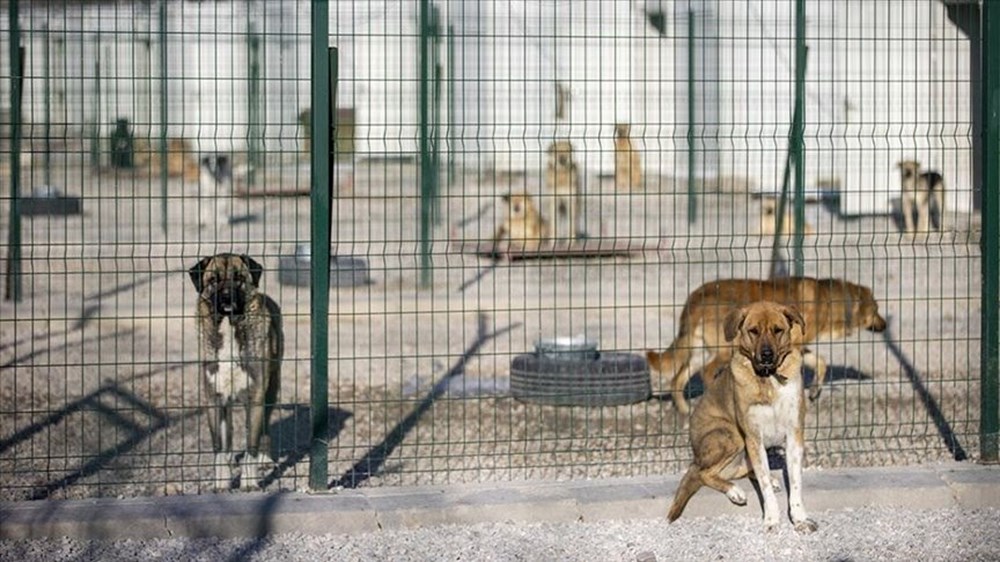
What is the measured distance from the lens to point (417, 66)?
14.3 metres

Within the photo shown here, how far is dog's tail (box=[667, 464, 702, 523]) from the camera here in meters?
6.82

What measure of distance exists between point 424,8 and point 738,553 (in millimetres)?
7330

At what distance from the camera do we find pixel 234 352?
8055 mm

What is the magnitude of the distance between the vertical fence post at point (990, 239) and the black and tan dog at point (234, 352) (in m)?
3.51

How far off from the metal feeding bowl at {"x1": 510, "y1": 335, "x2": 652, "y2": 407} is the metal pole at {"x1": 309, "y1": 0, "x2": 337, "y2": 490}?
2128 mm

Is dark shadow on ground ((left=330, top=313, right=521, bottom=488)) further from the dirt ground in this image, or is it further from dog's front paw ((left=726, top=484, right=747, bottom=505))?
dog's front paw ((left=726, top=484, right=747, bottom=505))

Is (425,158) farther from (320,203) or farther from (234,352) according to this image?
(320,203)

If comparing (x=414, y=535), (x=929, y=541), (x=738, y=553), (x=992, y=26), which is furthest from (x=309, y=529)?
(x=992, y=26)

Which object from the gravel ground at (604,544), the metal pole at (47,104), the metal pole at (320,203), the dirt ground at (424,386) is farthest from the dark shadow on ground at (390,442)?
the metal pole at (47,104)

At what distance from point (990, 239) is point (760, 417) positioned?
60.0 inches

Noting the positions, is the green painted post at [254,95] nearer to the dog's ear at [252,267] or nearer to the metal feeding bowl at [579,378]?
the metal feeding bowl at [579,378]

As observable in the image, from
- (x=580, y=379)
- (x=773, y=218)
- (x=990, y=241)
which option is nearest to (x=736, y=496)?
(x=990, y=241)

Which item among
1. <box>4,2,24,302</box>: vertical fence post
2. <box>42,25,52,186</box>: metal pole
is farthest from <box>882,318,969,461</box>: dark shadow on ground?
<box>4,2,24,302</box>: vertical fence post

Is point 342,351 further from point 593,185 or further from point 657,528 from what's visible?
point 593,185
